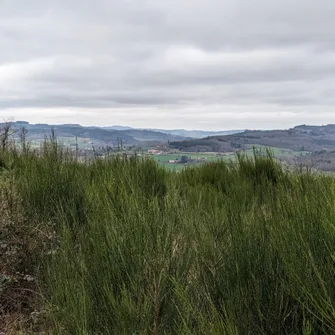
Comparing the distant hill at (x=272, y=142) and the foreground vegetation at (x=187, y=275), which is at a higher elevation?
the distant hill at (x=272, y=142)

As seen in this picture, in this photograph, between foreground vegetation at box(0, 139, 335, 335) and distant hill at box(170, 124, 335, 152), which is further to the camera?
distant hill at box(170, 124, 335, 152)

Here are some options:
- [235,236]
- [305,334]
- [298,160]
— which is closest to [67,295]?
[235,236]

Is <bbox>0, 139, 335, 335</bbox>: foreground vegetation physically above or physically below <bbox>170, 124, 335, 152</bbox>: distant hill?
below

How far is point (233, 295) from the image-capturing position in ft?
6.38

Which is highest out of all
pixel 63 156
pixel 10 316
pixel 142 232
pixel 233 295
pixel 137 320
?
pixel 63 156

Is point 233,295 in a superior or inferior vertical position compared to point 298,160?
inferior

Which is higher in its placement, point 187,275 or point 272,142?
point 272,142

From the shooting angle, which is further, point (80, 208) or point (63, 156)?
point (63, 156)

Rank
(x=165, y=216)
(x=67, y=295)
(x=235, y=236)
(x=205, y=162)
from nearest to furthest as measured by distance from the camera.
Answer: (x=67, y=295)
(x=235, y=236)
(x=165, y=216)
(x=205, y=162)

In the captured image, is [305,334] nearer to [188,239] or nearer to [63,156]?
[188,239]

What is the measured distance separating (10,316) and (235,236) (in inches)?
72.4

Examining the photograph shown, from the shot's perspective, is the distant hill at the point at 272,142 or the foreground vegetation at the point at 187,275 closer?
the foreground vegetation at the point at 187,275

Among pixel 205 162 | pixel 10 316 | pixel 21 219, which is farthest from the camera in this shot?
pixel 205 162

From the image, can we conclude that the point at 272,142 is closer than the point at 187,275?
No
